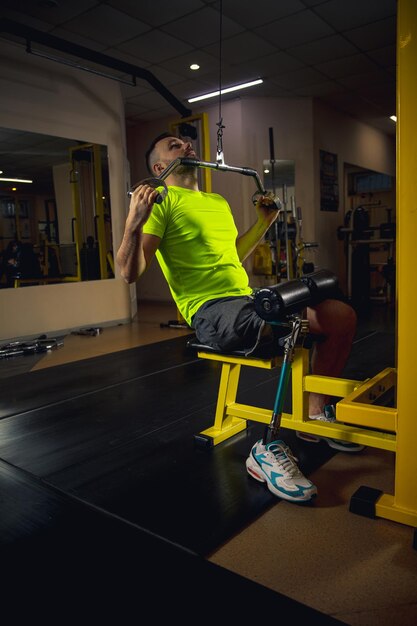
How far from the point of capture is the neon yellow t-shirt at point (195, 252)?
1885 mm

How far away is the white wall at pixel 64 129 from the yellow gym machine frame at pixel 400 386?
370 cm

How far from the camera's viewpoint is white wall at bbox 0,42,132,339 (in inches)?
175

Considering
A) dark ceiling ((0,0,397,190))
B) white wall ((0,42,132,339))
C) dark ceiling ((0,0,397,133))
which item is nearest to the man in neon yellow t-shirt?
dark ceiling ((0,0,397,133))

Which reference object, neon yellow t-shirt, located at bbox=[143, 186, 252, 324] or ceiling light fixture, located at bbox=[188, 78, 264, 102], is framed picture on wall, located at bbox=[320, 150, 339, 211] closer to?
ceiling light fixture, located at bbox=[188, 78, 264, 102]

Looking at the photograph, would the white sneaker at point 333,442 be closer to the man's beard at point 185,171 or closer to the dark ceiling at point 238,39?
the man's beard at point 185,171

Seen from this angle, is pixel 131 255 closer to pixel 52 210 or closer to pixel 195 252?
pixel 195 252

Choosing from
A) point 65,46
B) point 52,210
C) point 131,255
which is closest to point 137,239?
point 131,255

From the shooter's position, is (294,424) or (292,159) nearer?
(294,424)

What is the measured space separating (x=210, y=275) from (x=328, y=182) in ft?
19.0

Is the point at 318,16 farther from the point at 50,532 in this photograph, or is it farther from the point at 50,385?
the point at 50,532

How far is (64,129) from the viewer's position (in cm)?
490

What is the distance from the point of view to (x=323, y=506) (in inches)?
59.5

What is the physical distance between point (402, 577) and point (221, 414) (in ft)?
3.29

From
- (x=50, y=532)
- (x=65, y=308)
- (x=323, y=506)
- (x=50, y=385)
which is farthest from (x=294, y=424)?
(x=65, y=308)
